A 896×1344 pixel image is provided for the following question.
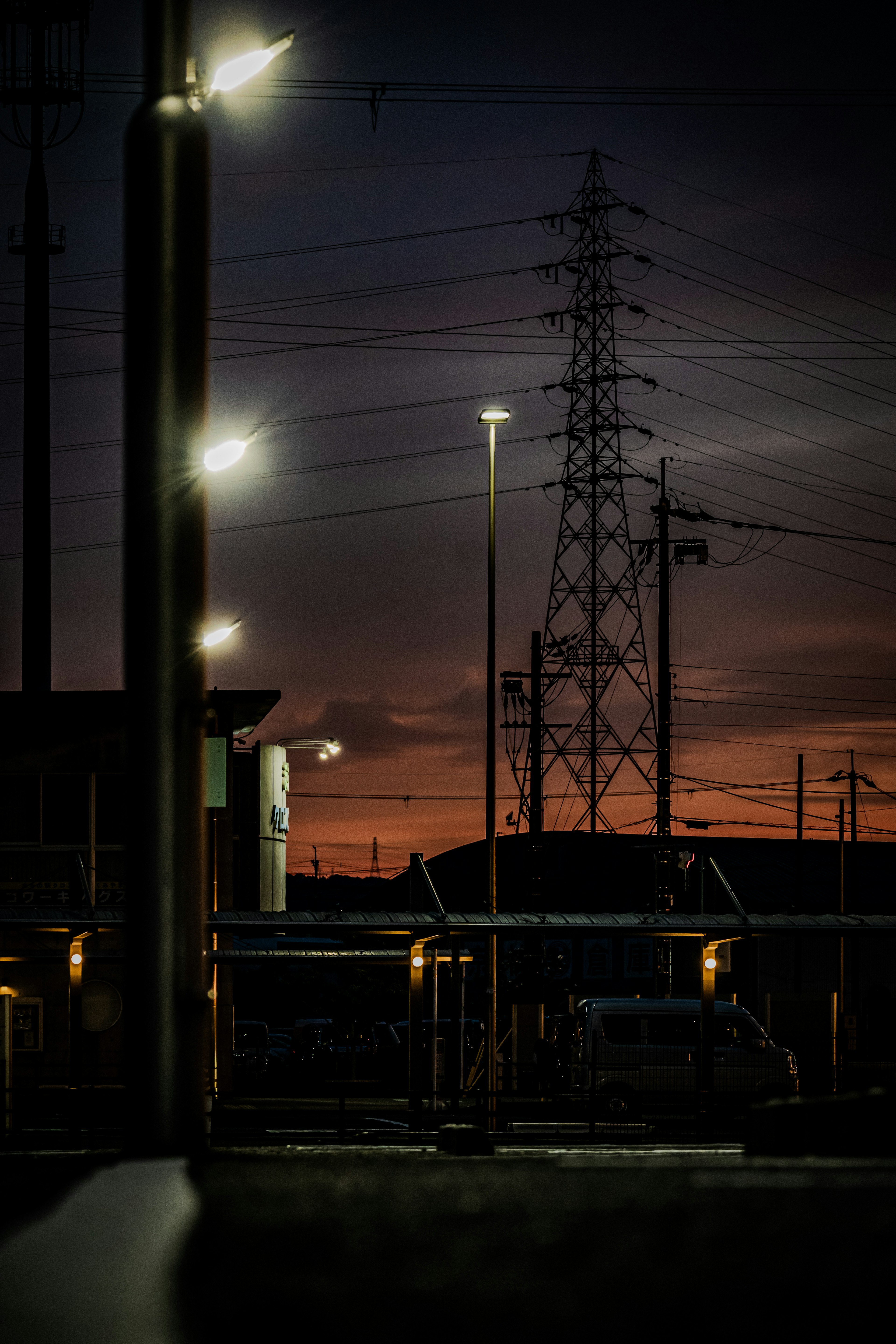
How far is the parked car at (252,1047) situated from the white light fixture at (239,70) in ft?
110

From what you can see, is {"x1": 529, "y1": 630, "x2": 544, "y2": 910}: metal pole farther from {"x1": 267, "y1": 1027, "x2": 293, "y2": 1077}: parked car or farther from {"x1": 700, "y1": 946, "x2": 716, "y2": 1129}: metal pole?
{"x1": 700, "y1": 946, "x2": 716, "y2": 1129}: metal pole

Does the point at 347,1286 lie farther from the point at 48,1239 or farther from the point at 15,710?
the point at 15,710

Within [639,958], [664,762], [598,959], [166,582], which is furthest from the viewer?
[598,959]

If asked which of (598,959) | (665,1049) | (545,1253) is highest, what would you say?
(545,1253)

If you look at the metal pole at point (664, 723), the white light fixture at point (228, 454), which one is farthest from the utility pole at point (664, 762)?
the white light fixture at point (228, 454)

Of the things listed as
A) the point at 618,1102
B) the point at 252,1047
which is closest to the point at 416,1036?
the point at 618,1102

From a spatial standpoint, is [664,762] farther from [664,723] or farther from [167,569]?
[167,569]

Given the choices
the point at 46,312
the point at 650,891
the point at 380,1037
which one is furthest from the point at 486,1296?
the point at 46,312

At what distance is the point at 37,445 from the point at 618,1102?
29179 mm

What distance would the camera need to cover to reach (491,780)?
1022 inches

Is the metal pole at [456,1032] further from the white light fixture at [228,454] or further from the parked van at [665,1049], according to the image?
the white light fixture at [228,454]

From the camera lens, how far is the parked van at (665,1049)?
1109 inches

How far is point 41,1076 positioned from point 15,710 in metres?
7.55

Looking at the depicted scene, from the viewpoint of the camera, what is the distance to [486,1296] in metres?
4.50
